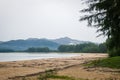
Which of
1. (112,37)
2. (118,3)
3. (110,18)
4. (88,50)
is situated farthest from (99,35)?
(88,50)

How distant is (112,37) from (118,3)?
3.87 meters

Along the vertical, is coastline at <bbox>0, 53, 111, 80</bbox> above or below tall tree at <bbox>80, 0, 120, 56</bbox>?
below

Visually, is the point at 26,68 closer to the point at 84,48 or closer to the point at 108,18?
the point at 108,18

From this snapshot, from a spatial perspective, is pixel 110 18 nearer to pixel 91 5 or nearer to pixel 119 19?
pixel 119 19

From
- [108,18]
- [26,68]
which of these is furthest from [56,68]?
[108,18]

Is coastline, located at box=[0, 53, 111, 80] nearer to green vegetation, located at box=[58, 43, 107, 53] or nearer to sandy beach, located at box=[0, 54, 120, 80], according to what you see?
sandy beach, located at box=[0, 54, 120, 80]

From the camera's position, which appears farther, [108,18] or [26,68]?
[26,68]

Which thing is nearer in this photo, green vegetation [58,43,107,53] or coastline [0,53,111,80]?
coastline [0,53,111,80]

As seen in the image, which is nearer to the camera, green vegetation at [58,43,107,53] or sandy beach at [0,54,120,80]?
sandy beach at [0,54,120,80]

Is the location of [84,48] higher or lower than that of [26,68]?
higher

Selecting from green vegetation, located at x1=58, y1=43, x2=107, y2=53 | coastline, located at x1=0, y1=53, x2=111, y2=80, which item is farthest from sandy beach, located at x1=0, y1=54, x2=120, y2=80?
green vegetation, located at x1=58, y1=43, x2=107, y2=53

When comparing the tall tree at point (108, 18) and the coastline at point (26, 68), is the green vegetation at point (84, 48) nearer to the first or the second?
the coastline at point (26, 68)

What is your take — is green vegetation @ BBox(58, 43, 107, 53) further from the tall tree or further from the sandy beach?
the tall tree

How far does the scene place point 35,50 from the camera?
182875mm
